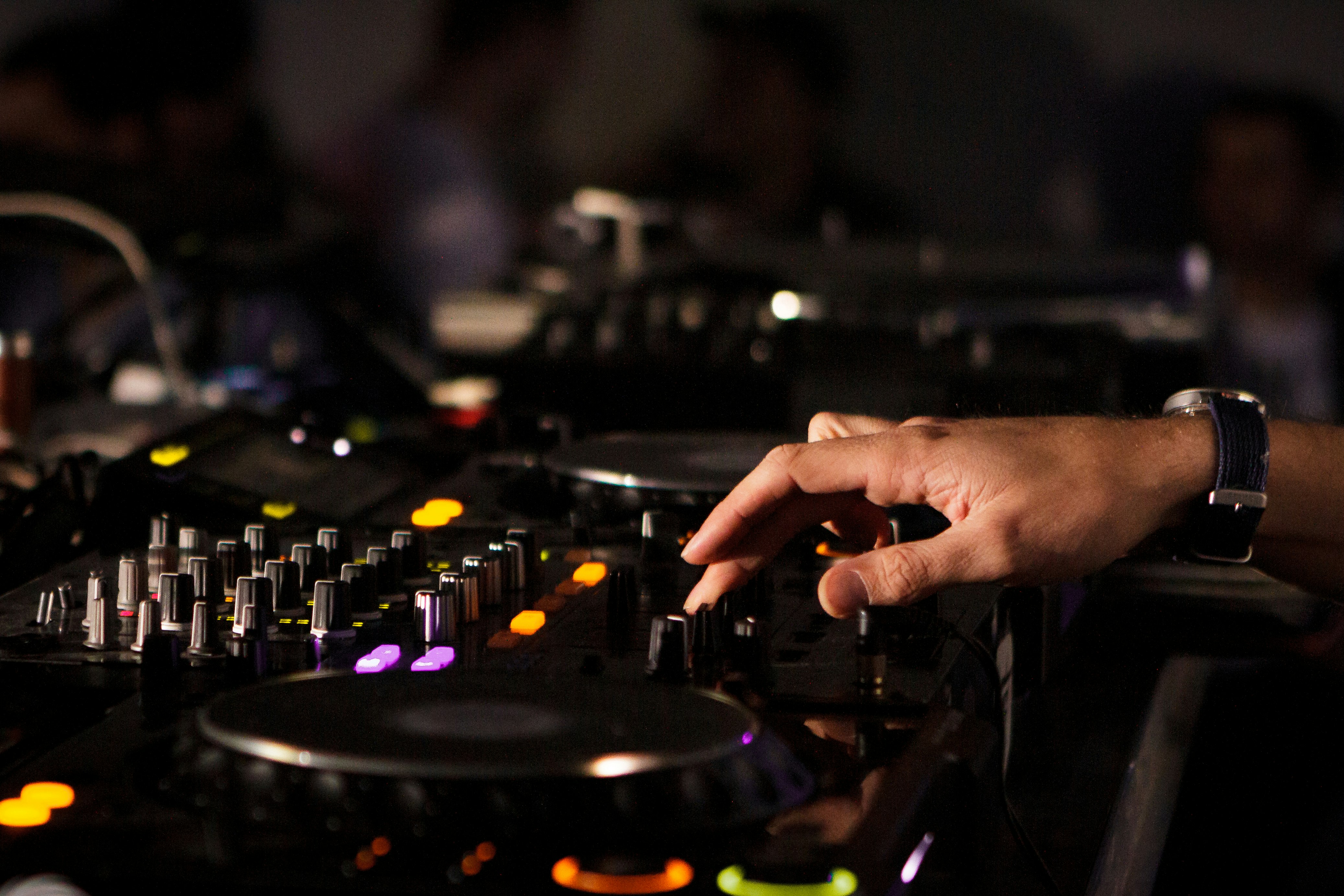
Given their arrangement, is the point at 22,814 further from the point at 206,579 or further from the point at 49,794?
the point at 206,579

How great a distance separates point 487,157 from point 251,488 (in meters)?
4.88

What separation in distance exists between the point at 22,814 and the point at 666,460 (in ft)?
2.25

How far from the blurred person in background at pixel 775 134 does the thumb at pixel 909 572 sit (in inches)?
190

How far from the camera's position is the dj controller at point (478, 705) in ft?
1.48

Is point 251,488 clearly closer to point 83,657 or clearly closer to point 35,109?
point 83,657


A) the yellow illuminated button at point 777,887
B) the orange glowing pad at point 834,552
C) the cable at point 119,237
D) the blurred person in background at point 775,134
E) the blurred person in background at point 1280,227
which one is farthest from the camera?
the blurred person in background at point 775,134

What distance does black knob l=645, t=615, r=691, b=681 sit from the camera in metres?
0.65

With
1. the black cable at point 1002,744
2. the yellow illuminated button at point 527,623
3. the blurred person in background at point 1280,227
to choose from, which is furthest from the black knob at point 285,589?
the blurred person in background at point 1280,227

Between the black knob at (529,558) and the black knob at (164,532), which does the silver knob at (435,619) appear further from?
the black knob at (164,532)

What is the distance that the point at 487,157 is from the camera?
5.75 metres

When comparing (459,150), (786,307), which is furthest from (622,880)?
(459,150)

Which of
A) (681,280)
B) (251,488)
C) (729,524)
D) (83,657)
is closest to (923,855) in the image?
(729,524)

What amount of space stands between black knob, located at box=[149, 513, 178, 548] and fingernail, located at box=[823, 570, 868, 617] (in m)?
0.43

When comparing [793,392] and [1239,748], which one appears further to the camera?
[793,392]
